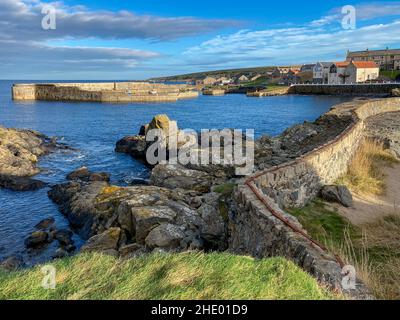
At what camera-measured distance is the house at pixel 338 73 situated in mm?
119238

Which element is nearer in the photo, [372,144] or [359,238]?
[359,238]

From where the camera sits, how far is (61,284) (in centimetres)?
520

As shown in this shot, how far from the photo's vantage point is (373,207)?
13.0 meters

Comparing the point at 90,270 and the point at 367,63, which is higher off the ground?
the point at 367,63

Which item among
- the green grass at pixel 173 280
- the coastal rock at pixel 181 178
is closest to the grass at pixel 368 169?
the coastal rock at pixel 181 178

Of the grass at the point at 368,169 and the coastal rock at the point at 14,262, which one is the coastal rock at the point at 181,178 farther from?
the coastal rock at the point at 14,262

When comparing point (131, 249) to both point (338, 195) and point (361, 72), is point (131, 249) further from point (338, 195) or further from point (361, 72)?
point (361, 72)

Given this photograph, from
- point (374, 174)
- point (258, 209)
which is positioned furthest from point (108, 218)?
point (374, 174)

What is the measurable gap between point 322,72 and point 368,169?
122691 millimetres

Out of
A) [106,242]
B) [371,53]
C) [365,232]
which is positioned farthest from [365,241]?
[371,53]

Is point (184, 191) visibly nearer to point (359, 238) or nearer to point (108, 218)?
point (108, 218)

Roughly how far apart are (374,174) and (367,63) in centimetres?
11351

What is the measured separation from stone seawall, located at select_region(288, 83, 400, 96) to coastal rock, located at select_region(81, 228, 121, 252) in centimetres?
8867

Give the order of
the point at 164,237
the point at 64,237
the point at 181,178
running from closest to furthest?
the point at 164,237
the point at 64,237
the point at 181,178
